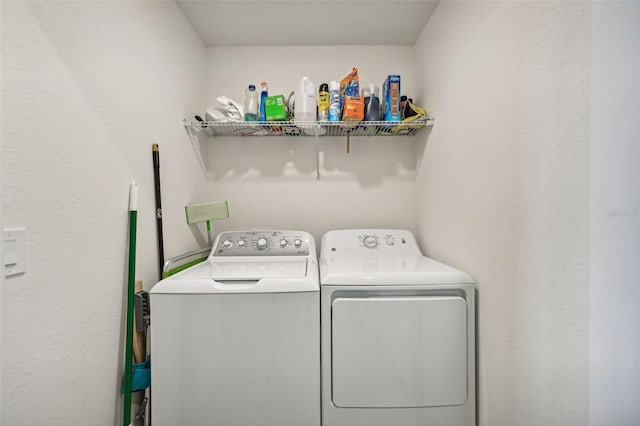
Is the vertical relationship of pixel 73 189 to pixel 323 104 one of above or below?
below

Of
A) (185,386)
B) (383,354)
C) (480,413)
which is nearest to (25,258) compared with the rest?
(185,386)

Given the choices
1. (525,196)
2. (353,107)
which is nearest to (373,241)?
(353,107)

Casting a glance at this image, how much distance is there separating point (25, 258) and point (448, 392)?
1570 millimetres

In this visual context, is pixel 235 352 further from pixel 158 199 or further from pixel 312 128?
pixel 312 128

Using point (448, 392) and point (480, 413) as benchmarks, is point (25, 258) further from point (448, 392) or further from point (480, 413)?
point (480, 413)

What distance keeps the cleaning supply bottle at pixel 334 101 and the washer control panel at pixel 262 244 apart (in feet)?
2.45

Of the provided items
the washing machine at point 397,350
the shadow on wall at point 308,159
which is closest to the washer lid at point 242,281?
the washing machine at point 397,350

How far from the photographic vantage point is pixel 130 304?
3.67ft

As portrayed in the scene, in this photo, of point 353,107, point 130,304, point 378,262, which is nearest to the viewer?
point 130,304

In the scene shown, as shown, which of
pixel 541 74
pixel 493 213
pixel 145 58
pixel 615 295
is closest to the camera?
pixel 615 295

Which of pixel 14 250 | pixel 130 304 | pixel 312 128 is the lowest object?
pixel 130 304

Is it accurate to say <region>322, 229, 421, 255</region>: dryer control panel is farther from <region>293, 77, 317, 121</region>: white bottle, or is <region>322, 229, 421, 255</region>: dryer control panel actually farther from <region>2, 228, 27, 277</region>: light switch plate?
<region>2, 228, 27, 277</region>: light switch plate

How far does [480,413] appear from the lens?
122cm

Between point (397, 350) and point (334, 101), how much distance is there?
137 centimetres
